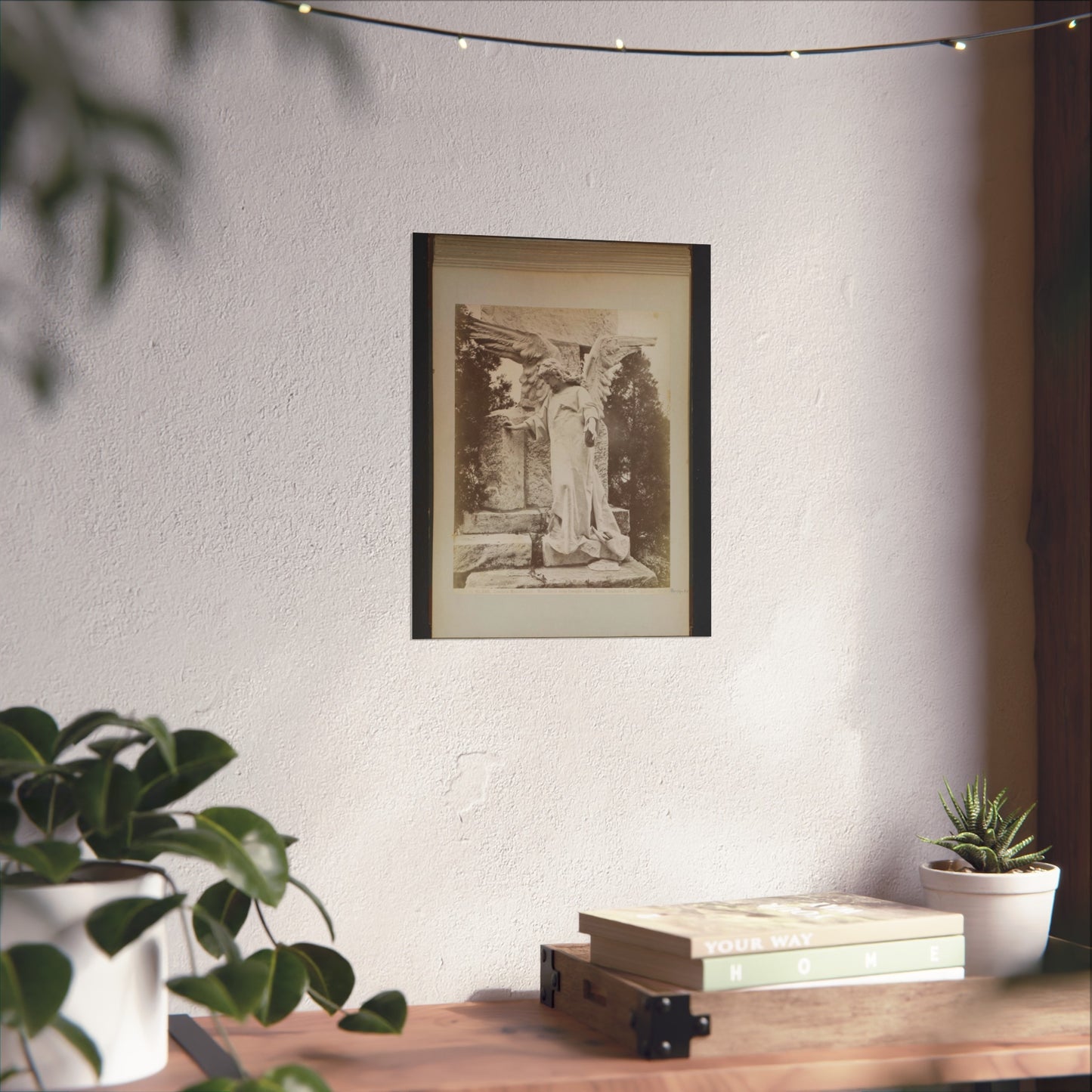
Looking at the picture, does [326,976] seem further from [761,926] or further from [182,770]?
[761,926]

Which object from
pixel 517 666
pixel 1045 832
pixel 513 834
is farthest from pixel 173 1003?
pixel 1045 832

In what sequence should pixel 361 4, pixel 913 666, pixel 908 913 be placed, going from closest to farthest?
pixel 908 913 < pixel 361 4 < pixel 913 666

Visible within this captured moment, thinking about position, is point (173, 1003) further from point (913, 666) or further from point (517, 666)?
point (913, 666)

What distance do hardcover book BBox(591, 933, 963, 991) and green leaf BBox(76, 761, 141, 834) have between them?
0.51m

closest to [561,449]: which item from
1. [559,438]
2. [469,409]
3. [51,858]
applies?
[559,438]

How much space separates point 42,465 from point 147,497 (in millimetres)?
113

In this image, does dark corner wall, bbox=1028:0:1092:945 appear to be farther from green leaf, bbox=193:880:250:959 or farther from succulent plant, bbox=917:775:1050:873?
green leaf, bbox=193:880:250:959

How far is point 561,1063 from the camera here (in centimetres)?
107

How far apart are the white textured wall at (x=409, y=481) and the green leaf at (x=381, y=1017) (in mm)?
239

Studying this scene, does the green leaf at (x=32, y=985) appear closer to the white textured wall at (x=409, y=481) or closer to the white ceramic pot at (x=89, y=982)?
the white ceramic pot at (x=89, y=982)

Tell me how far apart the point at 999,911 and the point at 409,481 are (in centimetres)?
82

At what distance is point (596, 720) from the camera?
4.59 feet

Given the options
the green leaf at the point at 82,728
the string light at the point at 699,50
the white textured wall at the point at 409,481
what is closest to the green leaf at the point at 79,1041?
the green leaf at the point at 82,728

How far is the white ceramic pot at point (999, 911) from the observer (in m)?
1.30
